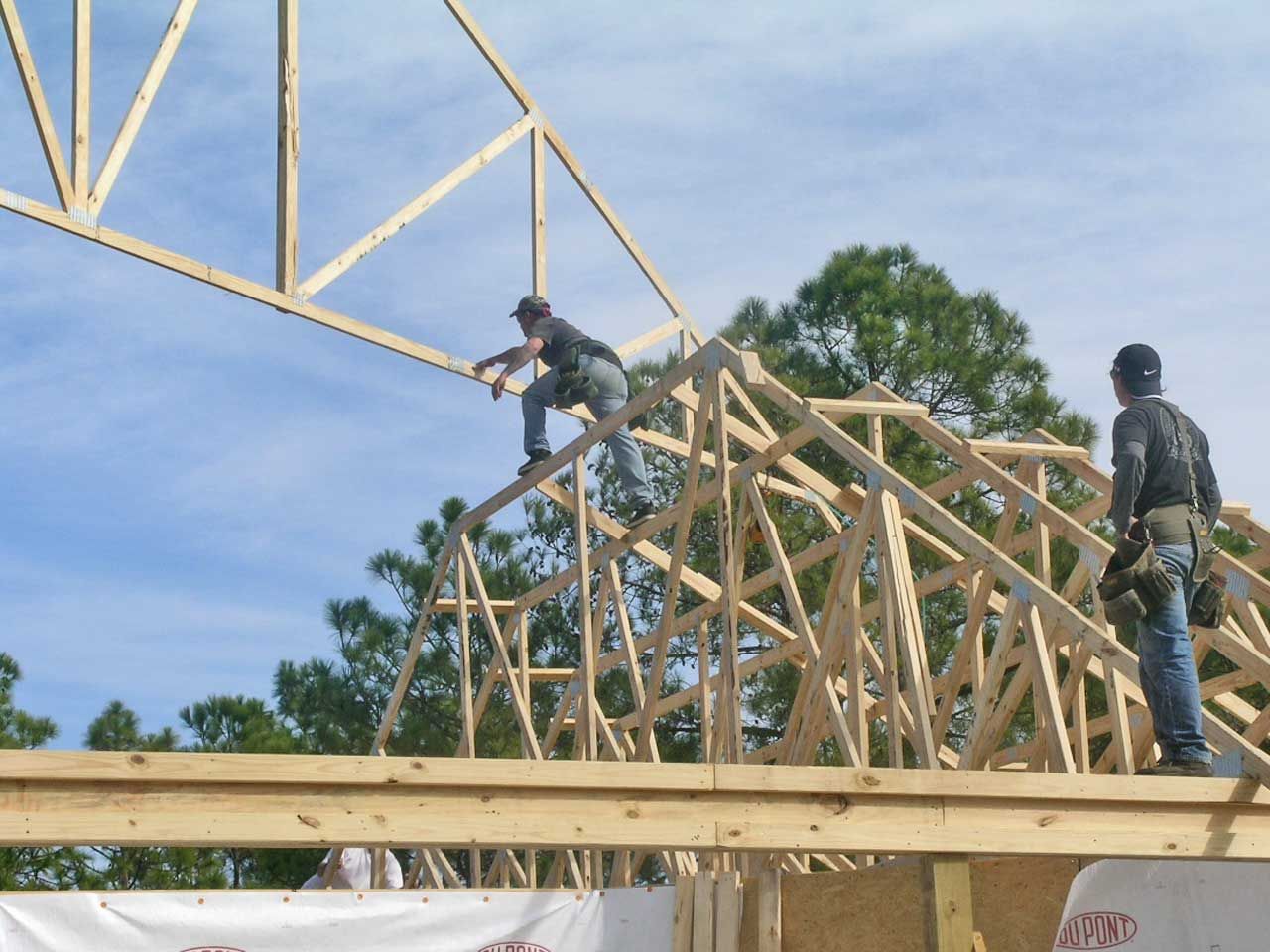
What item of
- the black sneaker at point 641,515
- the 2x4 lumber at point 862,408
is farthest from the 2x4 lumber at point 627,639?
the 2x4 lumber at point 862,408

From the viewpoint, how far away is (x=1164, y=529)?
7.02 metres

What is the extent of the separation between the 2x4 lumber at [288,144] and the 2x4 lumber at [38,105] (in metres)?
1.42

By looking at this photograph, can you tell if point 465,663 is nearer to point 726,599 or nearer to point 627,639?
point 627,639

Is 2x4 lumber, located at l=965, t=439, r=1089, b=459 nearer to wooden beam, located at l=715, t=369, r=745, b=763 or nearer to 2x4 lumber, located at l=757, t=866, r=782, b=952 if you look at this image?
wooden beam, located at l=715, t=369, r=745, b=763

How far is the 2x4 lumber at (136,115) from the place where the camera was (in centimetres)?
844

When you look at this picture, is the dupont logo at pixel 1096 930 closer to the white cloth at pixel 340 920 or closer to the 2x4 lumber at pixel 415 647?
the white cloth at pixel 340 920

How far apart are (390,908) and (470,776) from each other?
808mm

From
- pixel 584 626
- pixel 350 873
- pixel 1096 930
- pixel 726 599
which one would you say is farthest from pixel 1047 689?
pixel 350 873

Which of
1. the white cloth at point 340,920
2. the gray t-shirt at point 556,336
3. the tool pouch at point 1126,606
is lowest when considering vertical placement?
the white cloth at point 340,920

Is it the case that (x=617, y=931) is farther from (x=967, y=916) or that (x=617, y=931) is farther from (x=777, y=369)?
(x=777, y=369)

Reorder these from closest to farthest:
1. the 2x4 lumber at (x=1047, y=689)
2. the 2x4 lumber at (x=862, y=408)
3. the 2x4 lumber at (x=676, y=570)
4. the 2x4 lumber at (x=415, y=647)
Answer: the 2x4 lumber at (x=1047, y=689), the 2x4 lumber at (x=676, y=570), the 2x4 lumber at (x=862, y=408), the 2x4 lumber at (x=415, y=647)

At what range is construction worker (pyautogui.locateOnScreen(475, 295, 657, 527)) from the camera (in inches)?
436

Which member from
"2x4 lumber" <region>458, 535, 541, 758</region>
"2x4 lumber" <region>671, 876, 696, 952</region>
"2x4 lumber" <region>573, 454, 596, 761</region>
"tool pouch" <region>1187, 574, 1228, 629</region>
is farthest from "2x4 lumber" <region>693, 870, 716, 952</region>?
"2x4 lumber" <region>458, 535, 541, 758</region>

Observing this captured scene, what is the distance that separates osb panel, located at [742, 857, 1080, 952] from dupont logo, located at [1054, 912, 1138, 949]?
242 mm
